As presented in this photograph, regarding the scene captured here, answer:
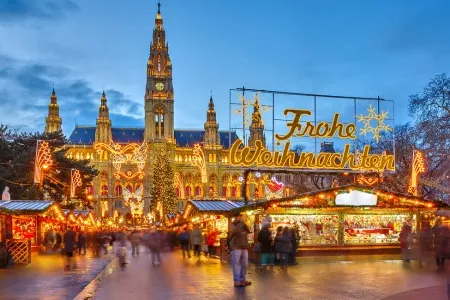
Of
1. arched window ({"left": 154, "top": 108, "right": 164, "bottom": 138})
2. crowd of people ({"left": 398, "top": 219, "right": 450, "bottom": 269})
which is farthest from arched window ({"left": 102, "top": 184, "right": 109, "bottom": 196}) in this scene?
crowd of people ({"left": 398, "top": 219, "right": 450, "bottom": 269})

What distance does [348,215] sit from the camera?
26.3m

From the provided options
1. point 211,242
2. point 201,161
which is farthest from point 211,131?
point 211,242

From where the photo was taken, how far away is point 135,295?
42.4 feet

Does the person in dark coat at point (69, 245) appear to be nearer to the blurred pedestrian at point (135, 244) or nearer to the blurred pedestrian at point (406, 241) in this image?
the blurred pedestrian at point (135, 244)

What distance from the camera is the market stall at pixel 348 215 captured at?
83.5 feet

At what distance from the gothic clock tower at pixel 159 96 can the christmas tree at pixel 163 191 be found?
2072cm

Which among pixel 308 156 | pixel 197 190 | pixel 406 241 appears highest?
pixel 308 156

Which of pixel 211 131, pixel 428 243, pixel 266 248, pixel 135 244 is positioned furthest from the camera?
pixel 211 131

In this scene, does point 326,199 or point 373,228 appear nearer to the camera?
point 326,199

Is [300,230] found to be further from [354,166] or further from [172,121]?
[172,121]

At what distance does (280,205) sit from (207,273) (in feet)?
23.6

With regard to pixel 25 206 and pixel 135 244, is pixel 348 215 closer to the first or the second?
pixel 135 244

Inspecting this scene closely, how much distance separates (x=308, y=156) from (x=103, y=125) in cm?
10388

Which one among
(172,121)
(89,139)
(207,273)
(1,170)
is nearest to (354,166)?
(207,273)
